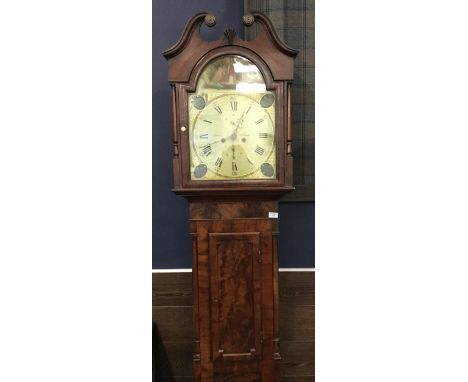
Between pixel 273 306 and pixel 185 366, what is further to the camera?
pixel 185 366

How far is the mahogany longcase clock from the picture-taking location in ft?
5.00

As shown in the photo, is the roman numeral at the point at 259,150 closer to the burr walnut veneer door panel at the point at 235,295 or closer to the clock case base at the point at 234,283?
the clock case base at the point at 234,283

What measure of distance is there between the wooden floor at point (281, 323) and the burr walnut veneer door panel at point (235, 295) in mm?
347

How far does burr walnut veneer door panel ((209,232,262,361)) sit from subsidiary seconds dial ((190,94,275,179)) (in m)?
0.26

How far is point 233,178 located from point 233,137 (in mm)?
156

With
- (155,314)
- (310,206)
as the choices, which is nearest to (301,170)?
(310,206)

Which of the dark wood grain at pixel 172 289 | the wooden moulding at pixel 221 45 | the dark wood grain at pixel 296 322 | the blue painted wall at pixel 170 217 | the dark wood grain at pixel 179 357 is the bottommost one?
the dark wood grain at pixel 179 357

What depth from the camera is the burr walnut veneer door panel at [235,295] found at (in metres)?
1.57

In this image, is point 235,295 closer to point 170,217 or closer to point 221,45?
point 170,217

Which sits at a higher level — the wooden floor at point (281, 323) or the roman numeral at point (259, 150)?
the roman numeral at point (259, 150)

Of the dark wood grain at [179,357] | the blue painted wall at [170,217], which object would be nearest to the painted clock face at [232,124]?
the blue painted wall at [170,217]

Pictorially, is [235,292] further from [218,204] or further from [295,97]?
[295,97]

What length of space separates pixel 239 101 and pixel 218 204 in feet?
1.31

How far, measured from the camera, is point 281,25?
1.80 m
